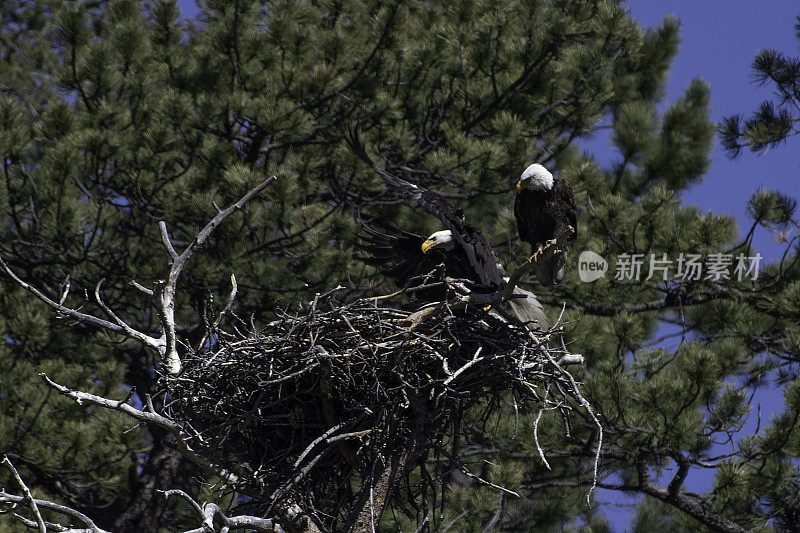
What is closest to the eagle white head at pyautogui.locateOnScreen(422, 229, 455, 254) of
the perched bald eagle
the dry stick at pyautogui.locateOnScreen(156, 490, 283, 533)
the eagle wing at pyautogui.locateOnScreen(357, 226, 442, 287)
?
the eagle wing at pyautogui.locateOnScreen(357, 226, 442, 287)

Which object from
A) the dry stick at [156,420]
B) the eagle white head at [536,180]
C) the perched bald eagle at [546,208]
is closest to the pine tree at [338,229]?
the perched bald eagle at [546,208]

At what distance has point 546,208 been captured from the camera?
231 inches

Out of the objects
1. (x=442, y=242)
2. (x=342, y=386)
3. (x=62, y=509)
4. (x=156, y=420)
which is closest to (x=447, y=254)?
(x=442, y=242)

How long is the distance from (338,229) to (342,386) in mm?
3082

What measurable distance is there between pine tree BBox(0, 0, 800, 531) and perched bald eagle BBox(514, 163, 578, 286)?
1009mm

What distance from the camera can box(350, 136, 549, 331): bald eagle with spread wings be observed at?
518 cm

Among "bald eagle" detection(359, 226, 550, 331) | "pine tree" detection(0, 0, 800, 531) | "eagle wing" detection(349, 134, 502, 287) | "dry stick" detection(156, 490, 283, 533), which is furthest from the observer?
"pine tree" detection(0, 0, 800, 531)

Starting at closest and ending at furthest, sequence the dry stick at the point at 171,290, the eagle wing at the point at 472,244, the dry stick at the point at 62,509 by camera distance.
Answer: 1. the dry stick at the point at 62,509
2. the dry stick at the point at 171,290
3. the eagle wing at the point at 472,244

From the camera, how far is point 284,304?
23.7ft

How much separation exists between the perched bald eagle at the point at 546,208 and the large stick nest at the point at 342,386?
4.80ft

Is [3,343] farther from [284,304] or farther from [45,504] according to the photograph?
[45,504]

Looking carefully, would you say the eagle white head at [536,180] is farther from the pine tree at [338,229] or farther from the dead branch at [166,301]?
the dead branch at [166,301]

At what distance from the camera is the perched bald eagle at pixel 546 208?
585 cm

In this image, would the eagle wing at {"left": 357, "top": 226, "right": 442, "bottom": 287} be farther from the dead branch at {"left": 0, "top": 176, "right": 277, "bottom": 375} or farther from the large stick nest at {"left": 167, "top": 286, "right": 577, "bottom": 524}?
the dead branch at {"left": 0, "top": 176, "right": 277, "bottom": 375}
